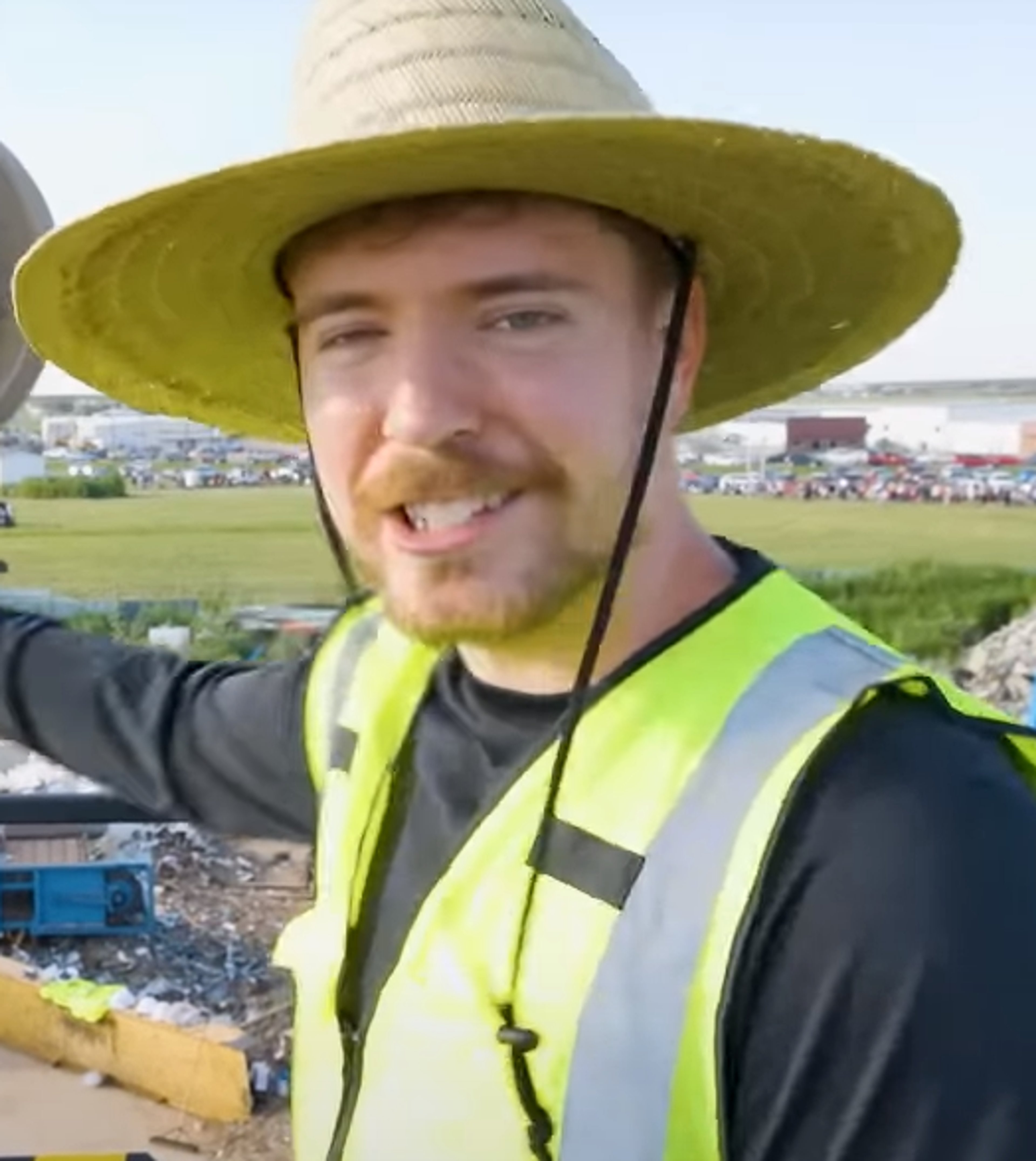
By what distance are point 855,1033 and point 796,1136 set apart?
63 millimetres

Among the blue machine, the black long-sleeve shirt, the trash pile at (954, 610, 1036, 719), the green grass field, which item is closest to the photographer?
the black long-sleeve shirt

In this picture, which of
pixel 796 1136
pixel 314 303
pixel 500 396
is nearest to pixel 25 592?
pixel 314 303

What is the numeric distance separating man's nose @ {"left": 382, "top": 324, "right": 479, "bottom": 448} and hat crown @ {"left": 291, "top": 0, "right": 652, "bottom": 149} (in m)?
0.12

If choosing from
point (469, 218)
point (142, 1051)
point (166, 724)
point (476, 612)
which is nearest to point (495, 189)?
point (469, 218)

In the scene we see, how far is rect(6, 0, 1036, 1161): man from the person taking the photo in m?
0.73

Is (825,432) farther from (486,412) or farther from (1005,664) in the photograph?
(486,412)

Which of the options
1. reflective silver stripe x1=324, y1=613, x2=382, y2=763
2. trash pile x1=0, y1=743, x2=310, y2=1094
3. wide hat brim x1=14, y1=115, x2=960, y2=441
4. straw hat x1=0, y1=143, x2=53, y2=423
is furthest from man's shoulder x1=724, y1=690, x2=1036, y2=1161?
trash pile x1=0, y1=743, x2=310, y2=1094

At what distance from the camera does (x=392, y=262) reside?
89 centimetres

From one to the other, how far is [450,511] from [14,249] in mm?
568

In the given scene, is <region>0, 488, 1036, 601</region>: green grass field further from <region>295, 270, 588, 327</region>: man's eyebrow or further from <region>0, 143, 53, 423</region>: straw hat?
<region>295, 270, 588, 327</region>: man's eyebrow

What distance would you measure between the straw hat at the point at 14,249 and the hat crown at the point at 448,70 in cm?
41

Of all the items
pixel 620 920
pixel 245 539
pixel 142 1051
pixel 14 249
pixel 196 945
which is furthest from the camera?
pixel 245 539

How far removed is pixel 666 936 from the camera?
786 mm

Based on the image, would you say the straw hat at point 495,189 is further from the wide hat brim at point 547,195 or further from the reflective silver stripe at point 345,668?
the reflective silver stripe at point 345,668
